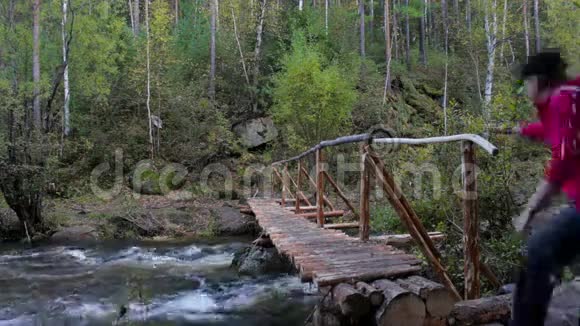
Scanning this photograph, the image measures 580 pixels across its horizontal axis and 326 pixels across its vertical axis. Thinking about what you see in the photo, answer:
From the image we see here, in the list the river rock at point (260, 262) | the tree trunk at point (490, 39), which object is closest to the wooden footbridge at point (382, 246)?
the river rock at point (260, 262)

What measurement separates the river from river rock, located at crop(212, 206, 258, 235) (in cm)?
242

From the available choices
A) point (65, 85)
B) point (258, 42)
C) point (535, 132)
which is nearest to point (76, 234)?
point (65, 85)

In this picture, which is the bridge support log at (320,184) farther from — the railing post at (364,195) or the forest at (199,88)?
the railing post at (364,195)

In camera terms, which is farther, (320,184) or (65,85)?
(65,85)

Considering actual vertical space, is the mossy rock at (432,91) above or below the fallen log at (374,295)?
above

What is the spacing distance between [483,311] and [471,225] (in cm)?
70

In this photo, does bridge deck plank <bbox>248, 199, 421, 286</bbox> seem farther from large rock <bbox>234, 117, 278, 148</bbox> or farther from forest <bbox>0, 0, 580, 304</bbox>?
large rock <bbox>234, 117, 278, 148</bbox>

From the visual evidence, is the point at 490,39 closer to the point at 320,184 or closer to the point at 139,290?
the point at 320,184

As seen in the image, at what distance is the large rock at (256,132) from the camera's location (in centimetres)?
2083

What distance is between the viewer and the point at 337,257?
4961mm

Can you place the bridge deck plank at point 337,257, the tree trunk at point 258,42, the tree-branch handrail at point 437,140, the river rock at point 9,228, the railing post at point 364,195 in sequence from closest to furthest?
the tree-branch handrail at point 437,140, the bridge deck plank at point 337,257, the railing post at point 364,195, the river rock at point 9,228, the tree trunk at point 258,42

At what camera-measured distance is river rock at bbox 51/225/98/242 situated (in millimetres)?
12980

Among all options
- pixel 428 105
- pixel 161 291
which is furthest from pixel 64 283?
pixel 428 105

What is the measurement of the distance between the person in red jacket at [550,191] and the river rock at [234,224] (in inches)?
494
